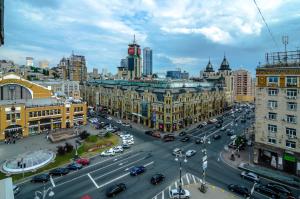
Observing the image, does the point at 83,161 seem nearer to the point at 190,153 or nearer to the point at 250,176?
the point at 190,153

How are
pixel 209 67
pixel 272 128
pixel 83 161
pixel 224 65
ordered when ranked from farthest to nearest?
pixel 209 67 < pixel 224 65 < pixel 83 161 < pixel 272 128

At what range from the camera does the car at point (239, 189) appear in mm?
37388

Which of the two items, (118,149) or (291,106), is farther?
(118,149)

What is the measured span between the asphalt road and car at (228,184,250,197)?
1.72 metres

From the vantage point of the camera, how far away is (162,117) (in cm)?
8056

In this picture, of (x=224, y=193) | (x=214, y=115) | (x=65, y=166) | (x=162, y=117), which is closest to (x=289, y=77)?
(x=224, y=193)

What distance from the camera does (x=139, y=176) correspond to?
44875 millimetres

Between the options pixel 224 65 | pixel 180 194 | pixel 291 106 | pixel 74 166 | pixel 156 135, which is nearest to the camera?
pixel 180 194

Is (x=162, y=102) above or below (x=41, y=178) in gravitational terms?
above

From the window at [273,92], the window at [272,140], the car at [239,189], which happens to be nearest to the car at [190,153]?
the car at [239,189]

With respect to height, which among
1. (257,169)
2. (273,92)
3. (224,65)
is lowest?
(257,169)

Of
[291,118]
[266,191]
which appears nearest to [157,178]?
[266,191]

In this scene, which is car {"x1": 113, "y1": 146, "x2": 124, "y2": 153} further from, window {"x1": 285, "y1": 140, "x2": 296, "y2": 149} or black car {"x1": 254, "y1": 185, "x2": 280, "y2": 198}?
window {"x1": 285, "y1": 140, "x2": 296, "y2": 149}

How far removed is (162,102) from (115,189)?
46.6 meters
